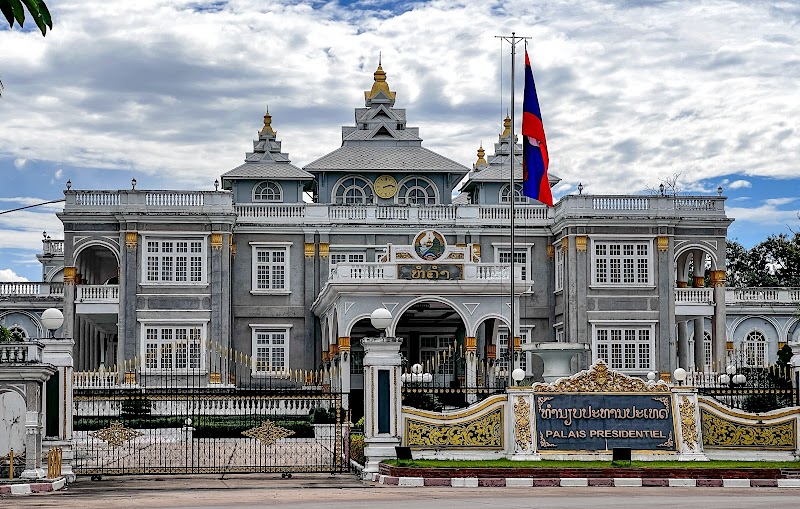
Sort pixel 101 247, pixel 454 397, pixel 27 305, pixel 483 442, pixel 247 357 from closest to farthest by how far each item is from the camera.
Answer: pixel 483 442 < pixel 454 397 < pixel 247 357 < pixel 101 247 < pixel 27 305

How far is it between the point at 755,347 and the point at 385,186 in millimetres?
17547

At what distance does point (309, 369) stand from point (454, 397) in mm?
8783

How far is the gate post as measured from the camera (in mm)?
25375

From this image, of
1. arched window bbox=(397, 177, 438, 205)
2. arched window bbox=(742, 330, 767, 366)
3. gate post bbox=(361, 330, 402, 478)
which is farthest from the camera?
arched window bbox=(742, 330, 767, 366)

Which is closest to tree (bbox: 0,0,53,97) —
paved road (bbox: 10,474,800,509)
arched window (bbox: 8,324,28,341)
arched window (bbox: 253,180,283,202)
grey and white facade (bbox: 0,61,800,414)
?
paved road (bbox: 10,474,800,509)

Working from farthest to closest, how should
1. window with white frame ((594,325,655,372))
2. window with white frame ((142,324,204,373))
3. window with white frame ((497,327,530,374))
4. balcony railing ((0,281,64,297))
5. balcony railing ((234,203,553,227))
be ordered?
balcony railing ((0,281,64,297)) → balcony railing ((234,203,553,227)) → window with white frame ((594,325,655,372)) → window with white frame ((497,327,530,374)) → window with white frame ((142,324,204,373))

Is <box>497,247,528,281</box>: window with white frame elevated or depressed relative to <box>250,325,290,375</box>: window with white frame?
elevated

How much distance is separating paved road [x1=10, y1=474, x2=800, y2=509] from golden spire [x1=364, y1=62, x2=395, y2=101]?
34138 mm

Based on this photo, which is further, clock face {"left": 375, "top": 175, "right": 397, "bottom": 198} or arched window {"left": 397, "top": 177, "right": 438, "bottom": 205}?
arched window {"left": 397, "top": 177, "right": 438, "bottom": 205}

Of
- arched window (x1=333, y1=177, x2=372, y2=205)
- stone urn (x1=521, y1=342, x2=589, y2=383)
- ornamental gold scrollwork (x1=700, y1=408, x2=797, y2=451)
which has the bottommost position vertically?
ornamental gold scrollwork (x1=700, y1=408, x2=797, y2=451)

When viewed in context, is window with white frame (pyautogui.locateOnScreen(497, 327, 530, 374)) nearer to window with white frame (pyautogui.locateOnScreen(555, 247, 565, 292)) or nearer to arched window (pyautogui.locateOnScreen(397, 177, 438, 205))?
window with white frame (pyautogui.locateOnScreen(555, 247, 565, 292))

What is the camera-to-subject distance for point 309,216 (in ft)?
160

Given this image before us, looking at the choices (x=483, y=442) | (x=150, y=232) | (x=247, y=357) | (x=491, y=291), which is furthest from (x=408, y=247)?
(x=483, y=442)

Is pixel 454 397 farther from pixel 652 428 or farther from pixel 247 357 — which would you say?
pixel 652 428
